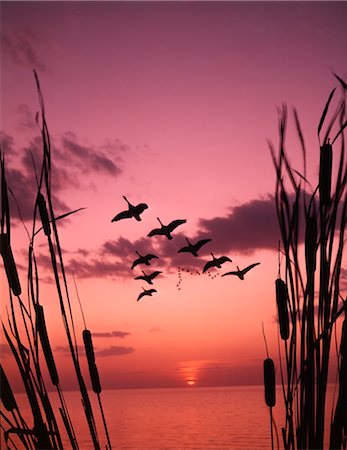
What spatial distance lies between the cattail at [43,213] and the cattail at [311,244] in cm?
94

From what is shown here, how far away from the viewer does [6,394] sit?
2109mm

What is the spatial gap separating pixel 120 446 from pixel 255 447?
32.6ft

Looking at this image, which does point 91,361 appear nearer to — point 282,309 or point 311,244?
point 282,309

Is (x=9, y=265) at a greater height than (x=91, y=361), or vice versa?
(x=9, y=265)

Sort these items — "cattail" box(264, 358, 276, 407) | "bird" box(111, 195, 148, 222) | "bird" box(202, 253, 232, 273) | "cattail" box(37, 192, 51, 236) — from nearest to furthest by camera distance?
1. "cattail" box(37, 192, 51, 236)
2. "cattail" box(264, 358, 276, 407)
3. "bird" box(111, 195, 148, 222)
4. "bird" box(202, 253, 232, 273)

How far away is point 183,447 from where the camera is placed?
114ft

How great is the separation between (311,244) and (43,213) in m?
1.00

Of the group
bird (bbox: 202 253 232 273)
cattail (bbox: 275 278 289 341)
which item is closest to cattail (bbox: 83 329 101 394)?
cattail (bbox: 275 278 289 341)

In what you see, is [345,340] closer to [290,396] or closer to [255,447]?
[290,396]

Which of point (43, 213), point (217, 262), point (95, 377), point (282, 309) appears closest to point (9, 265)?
point (43, 213)

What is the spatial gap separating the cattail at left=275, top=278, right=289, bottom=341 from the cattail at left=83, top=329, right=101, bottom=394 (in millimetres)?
855

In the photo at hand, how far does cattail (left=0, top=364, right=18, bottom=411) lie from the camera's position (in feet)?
6.79

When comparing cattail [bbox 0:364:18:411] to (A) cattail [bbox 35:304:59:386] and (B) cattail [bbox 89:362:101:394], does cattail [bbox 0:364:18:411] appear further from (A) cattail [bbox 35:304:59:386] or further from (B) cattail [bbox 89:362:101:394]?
(B) cattail [bbox 89:362:101:394]

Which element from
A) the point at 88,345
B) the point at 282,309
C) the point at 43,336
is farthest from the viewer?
the point at 88,345
